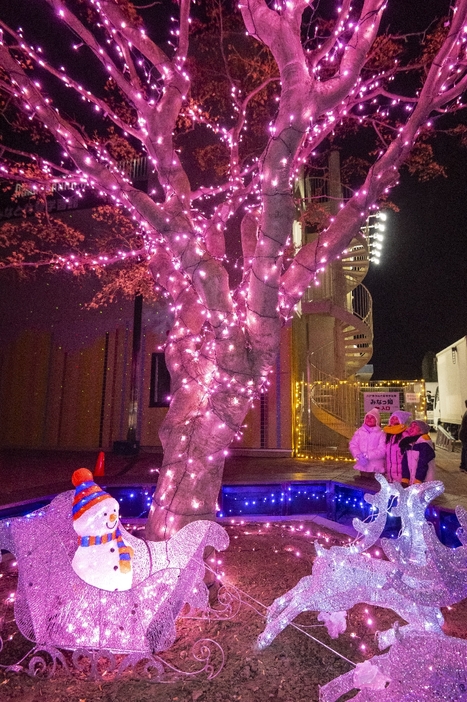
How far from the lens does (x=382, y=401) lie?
11.3m

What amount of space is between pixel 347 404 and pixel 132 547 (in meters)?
9.47

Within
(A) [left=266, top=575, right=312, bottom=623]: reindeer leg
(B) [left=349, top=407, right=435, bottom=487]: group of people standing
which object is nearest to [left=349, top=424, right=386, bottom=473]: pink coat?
(B) [left=349, top=407, right=435, bottom=487]: group of people standing

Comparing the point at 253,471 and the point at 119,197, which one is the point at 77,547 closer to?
the point at 119,197

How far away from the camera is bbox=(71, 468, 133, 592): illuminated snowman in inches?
107

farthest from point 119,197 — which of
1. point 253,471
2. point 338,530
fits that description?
point 253,471

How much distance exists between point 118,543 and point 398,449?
4.27m

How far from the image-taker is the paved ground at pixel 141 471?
21.6ft

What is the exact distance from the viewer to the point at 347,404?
11.7m

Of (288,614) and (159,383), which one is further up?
(159,383)

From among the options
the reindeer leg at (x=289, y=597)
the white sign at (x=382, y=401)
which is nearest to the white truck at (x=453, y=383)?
the white sign at (x=382, y=401)

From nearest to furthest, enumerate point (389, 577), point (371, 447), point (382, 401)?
point (389, 577) → point (371, 447) → point (382, 401)

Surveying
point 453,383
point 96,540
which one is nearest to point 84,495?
point 96,540

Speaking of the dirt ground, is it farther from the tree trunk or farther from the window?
the window

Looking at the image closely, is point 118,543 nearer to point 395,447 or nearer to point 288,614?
point 288,614
